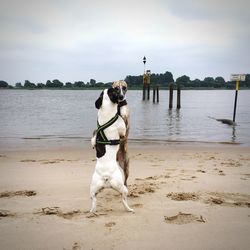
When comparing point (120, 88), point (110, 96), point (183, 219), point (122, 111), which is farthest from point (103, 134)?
point (183, 219)

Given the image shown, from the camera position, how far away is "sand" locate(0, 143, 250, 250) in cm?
390

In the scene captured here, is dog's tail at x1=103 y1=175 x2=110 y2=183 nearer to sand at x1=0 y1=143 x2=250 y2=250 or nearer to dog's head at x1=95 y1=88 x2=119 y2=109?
sand at x1=0 y1=143 x2=250 y2=250

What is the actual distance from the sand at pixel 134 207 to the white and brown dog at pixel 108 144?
21.6 inches

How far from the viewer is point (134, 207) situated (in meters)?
5.05

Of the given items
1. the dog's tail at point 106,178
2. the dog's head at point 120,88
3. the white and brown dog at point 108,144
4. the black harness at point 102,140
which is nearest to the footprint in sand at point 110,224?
the white and brown dog at point 108,144

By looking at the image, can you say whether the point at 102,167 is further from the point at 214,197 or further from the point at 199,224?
the point at 214,197

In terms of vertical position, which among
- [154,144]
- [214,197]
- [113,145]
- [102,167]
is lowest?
[154,144]

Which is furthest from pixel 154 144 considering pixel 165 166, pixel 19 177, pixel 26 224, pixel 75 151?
pixel 26 224

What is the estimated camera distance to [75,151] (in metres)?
11.2

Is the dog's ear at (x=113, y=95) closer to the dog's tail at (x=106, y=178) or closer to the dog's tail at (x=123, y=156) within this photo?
the dog's tail at (x=123, y=156)

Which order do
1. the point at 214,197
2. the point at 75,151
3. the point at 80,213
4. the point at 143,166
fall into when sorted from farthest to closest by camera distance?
1. the point at 75,151
2. the point at 143,166
3. the point at 214,197
4. the point at 80,213

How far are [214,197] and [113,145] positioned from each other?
239 centimetres

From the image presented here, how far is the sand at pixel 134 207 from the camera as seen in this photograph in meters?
3.90

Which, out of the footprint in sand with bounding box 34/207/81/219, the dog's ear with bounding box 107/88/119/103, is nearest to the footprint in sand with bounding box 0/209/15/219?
the footprint in sand with bounding box 34/207/81/219
